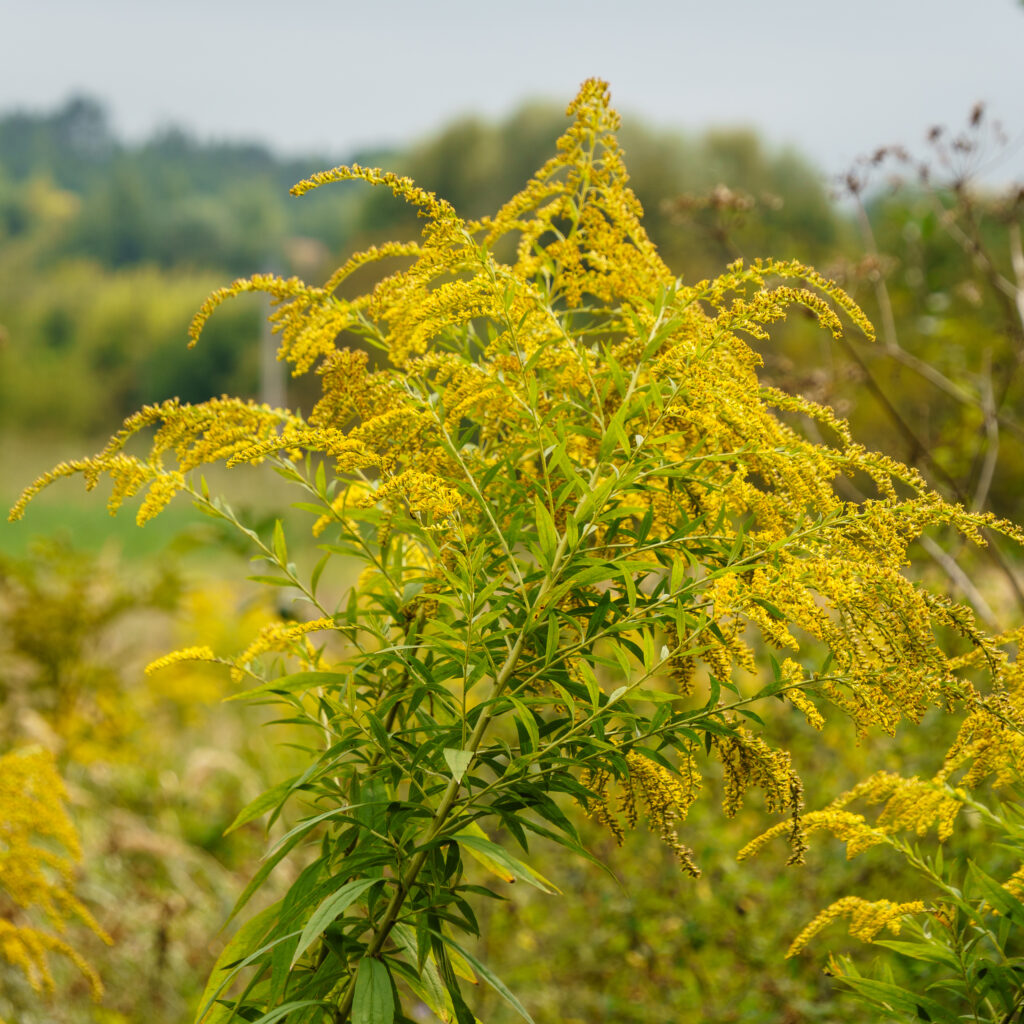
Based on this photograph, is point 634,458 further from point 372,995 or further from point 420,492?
point 372,995

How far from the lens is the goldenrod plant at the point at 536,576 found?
1.09 m

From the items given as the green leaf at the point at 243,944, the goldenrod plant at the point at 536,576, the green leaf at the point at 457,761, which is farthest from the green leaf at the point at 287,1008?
the green leaf at the point at 457,761

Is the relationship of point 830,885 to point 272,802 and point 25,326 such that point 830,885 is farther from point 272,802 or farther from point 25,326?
point 25,326

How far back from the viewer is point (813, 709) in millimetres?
1101

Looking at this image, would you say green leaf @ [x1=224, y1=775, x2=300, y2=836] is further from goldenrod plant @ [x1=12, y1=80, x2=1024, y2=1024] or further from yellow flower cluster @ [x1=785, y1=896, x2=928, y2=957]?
yellow flower cluster @ [x1=785, y1=896, x2=928, y2=957]

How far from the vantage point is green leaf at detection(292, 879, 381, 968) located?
96 centimetres

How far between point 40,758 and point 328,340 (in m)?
1.26

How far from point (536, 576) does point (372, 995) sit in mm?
498

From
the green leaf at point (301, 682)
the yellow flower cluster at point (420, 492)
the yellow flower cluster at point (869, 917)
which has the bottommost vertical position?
the yellow flower cluster at point (869, 917)

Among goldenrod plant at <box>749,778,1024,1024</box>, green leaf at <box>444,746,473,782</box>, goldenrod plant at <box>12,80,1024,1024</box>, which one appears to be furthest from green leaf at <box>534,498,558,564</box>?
goldenrod plant at <box>749,778,1024,1024</box>

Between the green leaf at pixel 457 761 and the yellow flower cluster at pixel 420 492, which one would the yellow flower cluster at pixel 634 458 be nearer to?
the yellow flower cluster at pixel 420 492

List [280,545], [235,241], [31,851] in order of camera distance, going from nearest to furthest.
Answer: [280,545] → [31,851] → [235,241]

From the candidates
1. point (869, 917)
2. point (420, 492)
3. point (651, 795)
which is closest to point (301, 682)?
point (420, 492)

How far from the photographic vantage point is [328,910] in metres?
1.00
